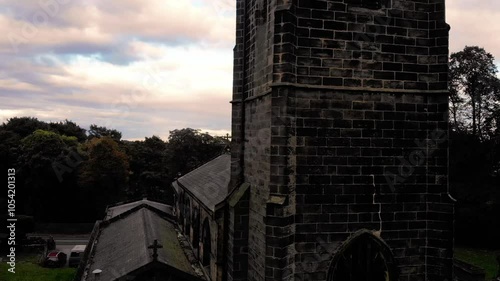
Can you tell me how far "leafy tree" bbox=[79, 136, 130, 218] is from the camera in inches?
1580

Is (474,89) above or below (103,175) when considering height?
above

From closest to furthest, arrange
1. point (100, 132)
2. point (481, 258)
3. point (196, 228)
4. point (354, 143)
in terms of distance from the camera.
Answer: point (354, 143), point (196, 228), point (481, 258), point (100, 132)

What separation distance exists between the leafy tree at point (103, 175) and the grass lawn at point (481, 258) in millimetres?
32210

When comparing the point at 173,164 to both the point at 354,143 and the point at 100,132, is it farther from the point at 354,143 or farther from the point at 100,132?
the point at 354,143

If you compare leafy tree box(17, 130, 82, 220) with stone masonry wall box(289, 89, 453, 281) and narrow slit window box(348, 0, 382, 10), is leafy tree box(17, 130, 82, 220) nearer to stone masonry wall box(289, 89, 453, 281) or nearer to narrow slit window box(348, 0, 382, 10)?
stone masonry wall box(289, 89, 453, 281)

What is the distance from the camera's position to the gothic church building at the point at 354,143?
758cm

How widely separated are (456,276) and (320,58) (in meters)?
16.6

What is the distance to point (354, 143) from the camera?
7953mm

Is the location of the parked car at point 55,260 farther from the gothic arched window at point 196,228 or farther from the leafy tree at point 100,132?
the leafy tree at point 100,132

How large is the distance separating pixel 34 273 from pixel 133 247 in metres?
15.0

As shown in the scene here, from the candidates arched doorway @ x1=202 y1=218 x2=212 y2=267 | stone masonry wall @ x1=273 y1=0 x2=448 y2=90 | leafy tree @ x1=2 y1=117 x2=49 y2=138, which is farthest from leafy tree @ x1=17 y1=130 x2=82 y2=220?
stone masonry wall @ x1=273 y1=0 x2=448 y2=90

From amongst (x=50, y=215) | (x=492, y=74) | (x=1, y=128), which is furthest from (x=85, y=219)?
(x=492, y=74)

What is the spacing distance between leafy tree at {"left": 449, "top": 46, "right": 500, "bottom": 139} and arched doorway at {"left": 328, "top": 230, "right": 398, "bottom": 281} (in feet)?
109

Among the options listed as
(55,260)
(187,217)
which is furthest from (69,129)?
(187,217)
